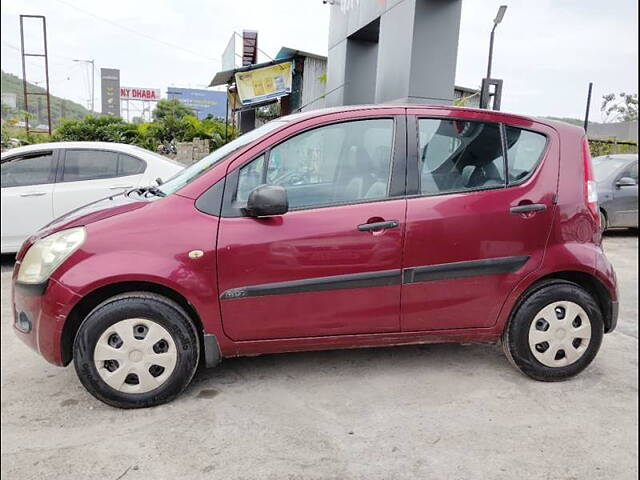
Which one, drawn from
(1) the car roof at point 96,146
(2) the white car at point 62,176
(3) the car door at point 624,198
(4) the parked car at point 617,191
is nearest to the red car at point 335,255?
(1) the car roof at point 96,146

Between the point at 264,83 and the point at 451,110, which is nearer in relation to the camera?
the point at 451,110

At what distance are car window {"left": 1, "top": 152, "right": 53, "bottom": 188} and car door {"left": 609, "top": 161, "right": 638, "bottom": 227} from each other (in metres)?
7.63

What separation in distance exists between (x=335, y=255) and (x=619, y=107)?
2.03 m

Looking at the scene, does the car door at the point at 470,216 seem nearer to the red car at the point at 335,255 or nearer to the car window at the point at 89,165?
the red car at the point at 335,255

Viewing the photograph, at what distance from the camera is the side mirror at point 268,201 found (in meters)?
2.55

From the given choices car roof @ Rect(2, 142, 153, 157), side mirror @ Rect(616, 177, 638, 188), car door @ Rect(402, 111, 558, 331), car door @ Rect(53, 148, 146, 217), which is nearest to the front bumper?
car roof @ Rect(2, 142, 153, 157)

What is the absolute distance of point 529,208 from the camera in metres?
2.90

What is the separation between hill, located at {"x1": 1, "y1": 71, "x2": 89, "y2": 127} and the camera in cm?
274

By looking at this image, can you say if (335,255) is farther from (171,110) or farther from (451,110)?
(171,110)

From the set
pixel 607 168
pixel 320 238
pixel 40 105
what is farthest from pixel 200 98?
pixel 607 168

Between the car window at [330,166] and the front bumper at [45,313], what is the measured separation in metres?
1.01

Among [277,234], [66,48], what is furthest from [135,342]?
[66,48]

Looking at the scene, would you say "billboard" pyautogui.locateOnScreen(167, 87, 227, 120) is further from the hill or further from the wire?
the hill

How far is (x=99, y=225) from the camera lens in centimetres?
258
